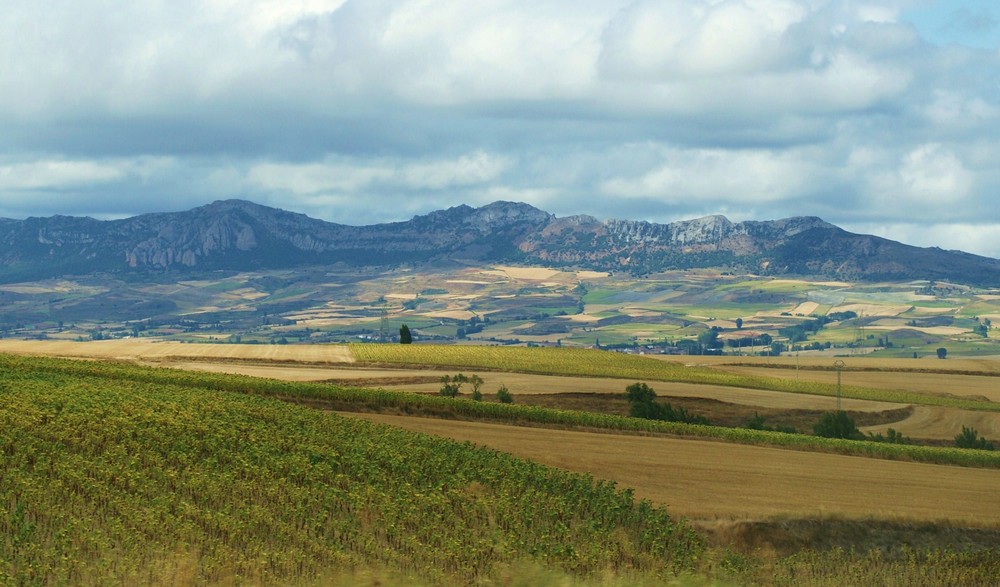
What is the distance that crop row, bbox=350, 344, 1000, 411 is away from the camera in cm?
12344

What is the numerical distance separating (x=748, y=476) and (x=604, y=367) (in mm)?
81661

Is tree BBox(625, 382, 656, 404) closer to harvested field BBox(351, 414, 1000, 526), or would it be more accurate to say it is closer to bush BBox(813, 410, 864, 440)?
bush BBox(813, 410, 864, 440)

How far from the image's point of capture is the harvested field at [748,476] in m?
44.7

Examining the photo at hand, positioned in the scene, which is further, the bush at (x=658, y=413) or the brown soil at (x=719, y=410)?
the brown soil at (x=719, y=410)

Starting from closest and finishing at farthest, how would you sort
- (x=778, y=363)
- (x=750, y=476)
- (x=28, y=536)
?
1. (x=28, y=536)
2. (x=750, y=476)
3. (x=778, y=363)

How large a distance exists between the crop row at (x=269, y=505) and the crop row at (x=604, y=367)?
79.6 metres

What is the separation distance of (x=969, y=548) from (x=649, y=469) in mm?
15724

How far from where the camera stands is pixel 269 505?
33219 mm

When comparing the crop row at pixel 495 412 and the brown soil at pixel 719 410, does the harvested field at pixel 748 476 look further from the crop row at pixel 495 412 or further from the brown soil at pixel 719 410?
the brown soil at pixel 719 410

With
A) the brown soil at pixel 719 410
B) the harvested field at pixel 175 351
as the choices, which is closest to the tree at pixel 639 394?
the brown soil at pixel 719 410

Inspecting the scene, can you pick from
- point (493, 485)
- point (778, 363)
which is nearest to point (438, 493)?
point (493, 485)

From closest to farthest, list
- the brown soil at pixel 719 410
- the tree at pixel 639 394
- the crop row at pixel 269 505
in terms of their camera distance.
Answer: the crop row at pixel 269 505, the tree at pixel 639 394, the brown soil at pixel 719 410

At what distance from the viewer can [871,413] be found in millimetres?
107062

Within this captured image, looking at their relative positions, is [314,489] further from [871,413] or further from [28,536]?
[871,413]
